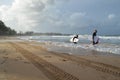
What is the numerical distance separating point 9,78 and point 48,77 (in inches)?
49.6

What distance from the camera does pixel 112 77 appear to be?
27.0 ft

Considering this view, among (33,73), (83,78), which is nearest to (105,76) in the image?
(83,78)

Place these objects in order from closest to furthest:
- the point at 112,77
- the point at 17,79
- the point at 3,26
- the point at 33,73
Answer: the point at 17,79, the point at 112,77, the point at 33,73, the point at 3,26

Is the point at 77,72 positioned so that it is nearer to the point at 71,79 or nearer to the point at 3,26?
the point at 71,79

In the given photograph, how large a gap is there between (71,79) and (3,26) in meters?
123

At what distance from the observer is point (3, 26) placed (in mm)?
127125

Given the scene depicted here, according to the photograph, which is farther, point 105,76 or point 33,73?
point 33,73

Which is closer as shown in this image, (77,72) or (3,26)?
(77,72)

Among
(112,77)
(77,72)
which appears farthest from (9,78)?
(112,77)

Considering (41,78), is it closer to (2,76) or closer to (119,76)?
(2,76)

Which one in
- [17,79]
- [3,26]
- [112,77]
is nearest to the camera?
[17,79]

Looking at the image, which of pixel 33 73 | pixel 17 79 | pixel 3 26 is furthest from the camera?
pixel 3 26

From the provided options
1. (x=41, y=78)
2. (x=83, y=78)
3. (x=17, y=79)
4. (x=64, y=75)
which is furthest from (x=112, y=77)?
(x=17, y=79)

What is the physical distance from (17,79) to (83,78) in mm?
2111
